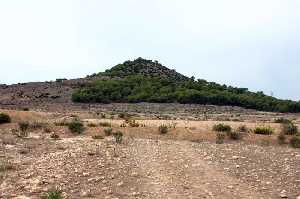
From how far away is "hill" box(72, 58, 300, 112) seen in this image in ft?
271

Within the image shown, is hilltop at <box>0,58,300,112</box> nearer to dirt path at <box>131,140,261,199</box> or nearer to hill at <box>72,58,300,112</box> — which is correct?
hill at <box>72,58,300,112</box>

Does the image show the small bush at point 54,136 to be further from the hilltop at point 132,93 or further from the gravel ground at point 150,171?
the hilltop at point 132,93

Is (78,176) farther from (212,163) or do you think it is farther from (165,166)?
(212,163)

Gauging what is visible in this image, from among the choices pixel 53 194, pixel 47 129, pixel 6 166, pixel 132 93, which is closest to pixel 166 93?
pixel 132 93

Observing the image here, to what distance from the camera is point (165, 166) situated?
1967cm

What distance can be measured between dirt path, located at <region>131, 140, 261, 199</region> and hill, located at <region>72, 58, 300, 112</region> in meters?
57.0

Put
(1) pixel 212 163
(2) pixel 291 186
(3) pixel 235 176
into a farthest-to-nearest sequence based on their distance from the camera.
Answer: (1) pixel 212 163, (3) pixel 235 176, (2) pixel 291 186

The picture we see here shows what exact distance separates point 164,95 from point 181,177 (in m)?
65.9

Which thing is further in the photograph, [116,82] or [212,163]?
[116,82]

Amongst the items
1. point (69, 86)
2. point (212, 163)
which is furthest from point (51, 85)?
point (212, 163)

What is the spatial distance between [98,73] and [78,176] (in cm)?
8885

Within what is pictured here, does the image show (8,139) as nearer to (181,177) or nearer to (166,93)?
(181,177)

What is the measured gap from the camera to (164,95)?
83.8m

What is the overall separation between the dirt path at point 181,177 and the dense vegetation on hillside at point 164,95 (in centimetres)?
5706
